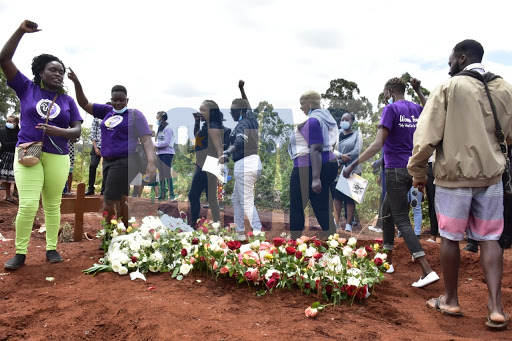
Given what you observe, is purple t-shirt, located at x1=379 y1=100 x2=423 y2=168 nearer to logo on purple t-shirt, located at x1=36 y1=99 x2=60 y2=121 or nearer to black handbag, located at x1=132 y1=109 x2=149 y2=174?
black handbag, located at x1=132 y1=109 x2=149 y2=174

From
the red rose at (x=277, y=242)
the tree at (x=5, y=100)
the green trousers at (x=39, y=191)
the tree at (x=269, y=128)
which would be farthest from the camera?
the tree at (x=5, y=100)

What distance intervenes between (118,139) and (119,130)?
96mm

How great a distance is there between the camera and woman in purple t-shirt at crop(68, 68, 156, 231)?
458cm

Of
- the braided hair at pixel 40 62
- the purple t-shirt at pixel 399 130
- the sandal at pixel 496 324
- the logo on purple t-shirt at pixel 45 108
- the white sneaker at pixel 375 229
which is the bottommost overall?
the white sneaker at pixel 375 229

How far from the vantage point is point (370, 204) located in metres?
8.80

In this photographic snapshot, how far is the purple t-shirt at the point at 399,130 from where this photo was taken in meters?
3.97

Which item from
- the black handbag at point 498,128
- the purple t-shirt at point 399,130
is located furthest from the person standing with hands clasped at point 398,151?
the black handbag at point 498,128

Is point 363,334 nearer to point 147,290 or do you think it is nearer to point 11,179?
point 147,290

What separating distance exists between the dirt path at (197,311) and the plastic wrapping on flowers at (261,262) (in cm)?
9

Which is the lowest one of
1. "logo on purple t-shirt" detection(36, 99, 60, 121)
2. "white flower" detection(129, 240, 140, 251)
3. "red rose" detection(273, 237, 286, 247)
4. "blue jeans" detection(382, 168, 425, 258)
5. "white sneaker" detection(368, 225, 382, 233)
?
"white sneaker" detection(368, 225, 382, 233)

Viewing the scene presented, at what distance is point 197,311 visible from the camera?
271cm

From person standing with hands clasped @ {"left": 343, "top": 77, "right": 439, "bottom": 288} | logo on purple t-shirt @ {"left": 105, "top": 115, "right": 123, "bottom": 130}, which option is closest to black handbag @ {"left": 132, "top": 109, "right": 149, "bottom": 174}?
logo on purple t-shirt @ {"left": 105, "top": 115, "right": 123, "bottom": 130}

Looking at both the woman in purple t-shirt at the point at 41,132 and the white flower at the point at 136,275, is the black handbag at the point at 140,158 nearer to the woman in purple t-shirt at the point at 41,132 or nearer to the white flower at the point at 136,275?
the woman in purple t-shirt at the point at 41,132

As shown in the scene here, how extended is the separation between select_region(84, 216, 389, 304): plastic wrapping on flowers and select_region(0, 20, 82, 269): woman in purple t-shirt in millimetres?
691
